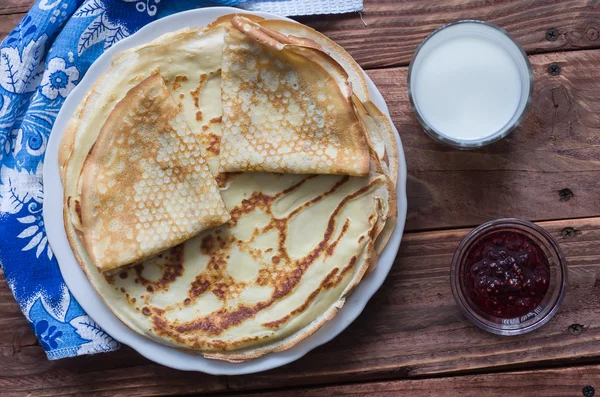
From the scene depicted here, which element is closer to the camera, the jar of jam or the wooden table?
the jar of jam

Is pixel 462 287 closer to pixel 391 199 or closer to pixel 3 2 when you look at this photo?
pixel 391 199

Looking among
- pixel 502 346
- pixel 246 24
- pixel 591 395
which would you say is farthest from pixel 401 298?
pixel 246 24

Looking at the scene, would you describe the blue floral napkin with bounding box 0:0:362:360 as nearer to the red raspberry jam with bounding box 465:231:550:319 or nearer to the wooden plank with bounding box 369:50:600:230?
the wooden plank with bounding box 369:50:600:230

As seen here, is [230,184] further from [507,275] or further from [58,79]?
[507,275]

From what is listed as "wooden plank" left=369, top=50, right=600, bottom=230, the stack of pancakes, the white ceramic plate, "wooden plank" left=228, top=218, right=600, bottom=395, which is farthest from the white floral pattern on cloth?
"wooden plank" left=228, top=218, right=600, bottom=395

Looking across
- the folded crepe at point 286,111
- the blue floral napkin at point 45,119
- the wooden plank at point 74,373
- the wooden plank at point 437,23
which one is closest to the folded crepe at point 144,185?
the folded crepe at point 286,111

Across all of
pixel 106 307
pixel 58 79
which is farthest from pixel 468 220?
pixel 58 79
